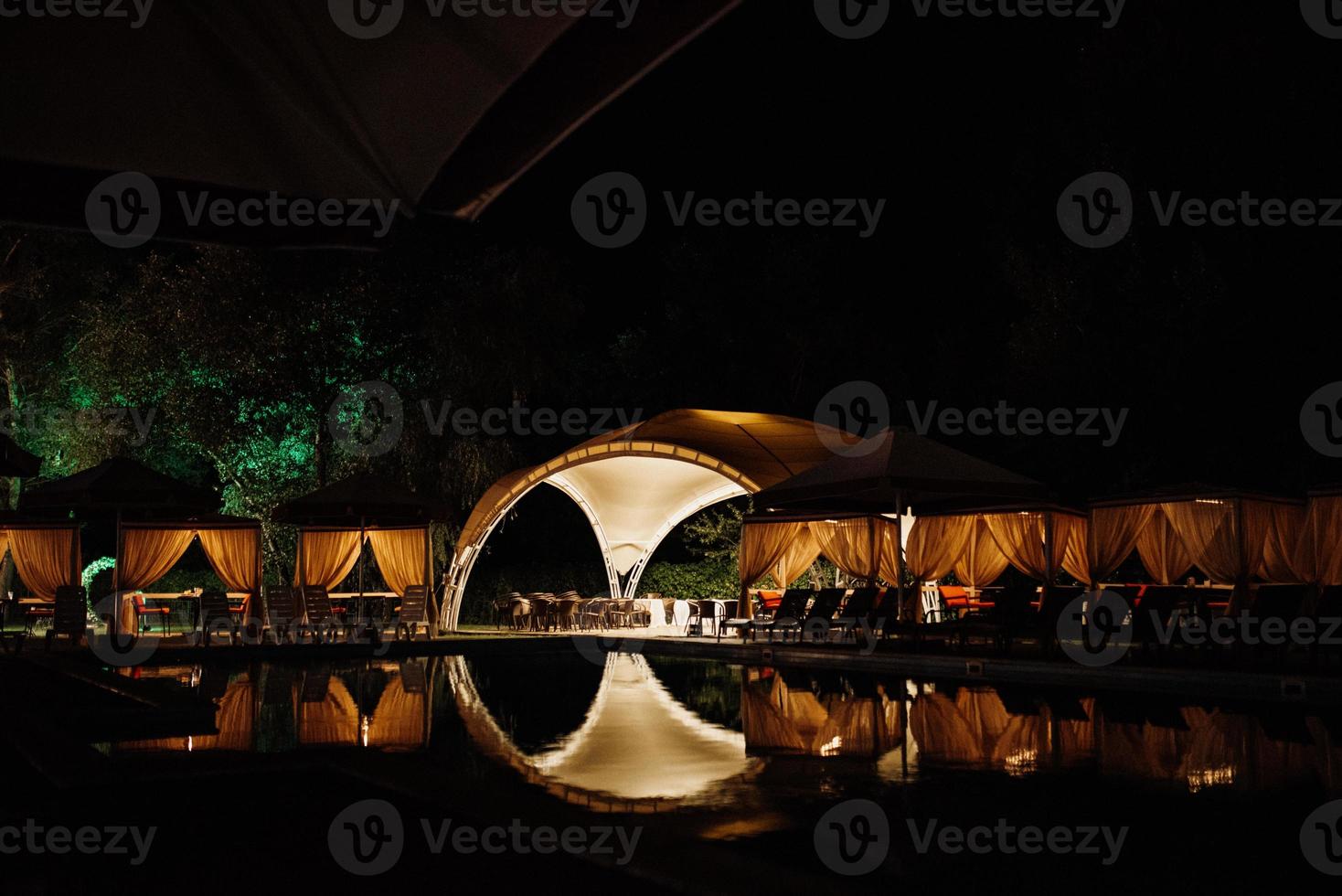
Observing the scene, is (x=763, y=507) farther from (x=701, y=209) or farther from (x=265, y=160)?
(x=701, y=209)

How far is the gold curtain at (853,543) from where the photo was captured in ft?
69.9

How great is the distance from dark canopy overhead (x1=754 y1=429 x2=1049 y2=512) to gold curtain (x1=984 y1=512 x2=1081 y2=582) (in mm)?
4314

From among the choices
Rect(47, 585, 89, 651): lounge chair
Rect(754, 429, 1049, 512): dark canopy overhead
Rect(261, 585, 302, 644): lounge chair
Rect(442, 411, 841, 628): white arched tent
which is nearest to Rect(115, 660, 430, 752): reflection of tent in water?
Rect(261, 585, 302, 644): lounge chair

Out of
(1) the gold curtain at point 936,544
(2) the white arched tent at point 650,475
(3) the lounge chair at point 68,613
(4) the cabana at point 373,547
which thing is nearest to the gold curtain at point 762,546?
(2) the white arched tent at point 650,475

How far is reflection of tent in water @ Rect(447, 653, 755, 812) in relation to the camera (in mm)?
6941

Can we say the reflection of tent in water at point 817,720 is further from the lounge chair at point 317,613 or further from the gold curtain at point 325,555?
the gold curtain at point 325,555

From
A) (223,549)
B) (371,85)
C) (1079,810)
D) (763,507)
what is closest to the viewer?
(371,85)

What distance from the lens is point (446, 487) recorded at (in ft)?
83.6

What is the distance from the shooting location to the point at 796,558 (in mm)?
22984

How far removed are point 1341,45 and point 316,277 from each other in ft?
66.9

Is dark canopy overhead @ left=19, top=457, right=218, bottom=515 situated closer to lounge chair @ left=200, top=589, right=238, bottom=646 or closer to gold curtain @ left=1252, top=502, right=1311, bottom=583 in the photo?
lounge chair @ left=200, top=589, right=238, bottom=646

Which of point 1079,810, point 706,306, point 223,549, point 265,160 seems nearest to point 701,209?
point 706,306

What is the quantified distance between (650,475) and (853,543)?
6.83 meters

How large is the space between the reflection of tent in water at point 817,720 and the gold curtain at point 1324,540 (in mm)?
6969
